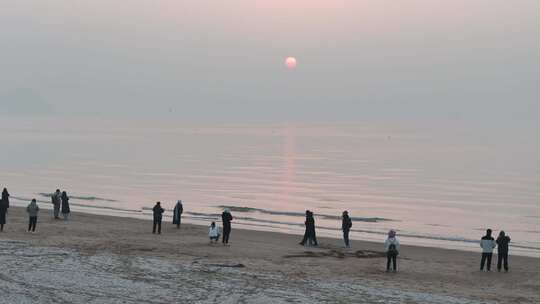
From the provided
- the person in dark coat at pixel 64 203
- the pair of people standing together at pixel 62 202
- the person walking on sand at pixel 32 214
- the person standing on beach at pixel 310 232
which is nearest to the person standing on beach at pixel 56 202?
the pair of people standing together at pixel 62 202

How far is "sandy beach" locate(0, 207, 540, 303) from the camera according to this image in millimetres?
18234

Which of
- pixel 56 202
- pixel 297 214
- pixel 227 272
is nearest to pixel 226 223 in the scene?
pixel 227 272

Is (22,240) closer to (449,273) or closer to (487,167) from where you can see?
(449,273)

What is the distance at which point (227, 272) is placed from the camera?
21484mm

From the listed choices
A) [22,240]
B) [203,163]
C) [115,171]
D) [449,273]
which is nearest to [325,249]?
[449,273]

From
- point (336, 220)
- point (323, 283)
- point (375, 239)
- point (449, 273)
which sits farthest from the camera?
point (336, 220)

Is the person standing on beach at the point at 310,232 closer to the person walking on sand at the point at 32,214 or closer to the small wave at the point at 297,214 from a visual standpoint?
the person walking on sand at the point at 32,214

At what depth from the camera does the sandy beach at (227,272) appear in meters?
18.2

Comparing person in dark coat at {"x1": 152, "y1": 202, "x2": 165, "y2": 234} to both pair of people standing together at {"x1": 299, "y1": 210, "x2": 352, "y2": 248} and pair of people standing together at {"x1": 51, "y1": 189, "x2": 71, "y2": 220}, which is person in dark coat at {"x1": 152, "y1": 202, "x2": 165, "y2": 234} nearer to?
pair of people standing together at {"x1": 51, "y1": 189, "x2": 71, "y2": 220}

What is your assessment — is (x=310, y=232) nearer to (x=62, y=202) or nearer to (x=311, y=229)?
(x=311, y=229)

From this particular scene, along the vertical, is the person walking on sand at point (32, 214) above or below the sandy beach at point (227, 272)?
above

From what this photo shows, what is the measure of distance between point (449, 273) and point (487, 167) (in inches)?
2813

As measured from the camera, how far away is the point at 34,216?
98.5 feet

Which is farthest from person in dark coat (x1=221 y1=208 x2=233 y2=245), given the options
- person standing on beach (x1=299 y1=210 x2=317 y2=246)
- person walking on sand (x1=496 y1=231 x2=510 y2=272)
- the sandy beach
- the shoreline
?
person walking on sand (x1=496 y1=231 x2=510 y2=272)
